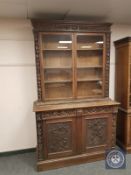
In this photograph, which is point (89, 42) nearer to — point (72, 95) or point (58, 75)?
point (58, 75)

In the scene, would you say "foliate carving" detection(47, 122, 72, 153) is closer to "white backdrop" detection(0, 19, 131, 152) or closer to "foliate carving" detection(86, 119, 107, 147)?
"foliate carving" detection(86, 119, 107, 147)

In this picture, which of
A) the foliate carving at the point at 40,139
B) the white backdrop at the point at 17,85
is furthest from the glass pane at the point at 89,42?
the foliate carving at the point at 40,139

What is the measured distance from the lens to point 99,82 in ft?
9.77

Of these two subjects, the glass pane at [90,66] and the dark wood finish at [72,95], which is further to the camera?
the glass pane at [90,66]

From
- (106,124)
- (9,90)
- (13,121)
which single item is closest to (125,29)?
(106,124)

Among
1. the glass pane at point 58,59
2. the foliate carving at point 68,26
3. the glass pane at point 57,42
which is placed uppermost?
the foliate carving at point 68,26

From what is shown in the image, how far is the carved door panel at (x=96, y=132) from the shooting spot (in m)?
2.69

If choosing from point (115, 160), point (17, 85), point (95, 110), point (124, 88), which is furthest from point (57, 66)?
point (115, 160)

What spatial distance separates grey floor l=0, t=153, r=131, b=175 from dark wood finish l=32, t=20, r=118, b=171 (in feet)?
0.31

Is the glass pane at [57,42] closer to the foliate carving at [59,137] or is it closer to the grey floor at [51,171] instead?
the foliate carving at [59,137]

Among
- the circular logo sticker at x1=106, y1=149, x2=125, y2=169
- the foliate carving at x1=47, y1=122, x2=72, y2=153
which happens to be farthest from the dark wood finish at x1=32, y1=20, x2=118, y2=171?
the circular logo sticker at x1=106, y1=149, x2=125, y2=169

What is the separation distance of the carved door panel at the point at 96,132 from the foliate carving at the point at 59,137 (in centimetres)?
27

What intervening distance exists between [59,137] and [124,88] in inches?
56.7

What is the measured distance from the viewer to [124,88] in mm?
2979
